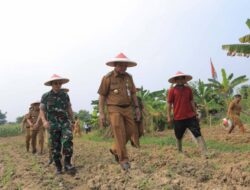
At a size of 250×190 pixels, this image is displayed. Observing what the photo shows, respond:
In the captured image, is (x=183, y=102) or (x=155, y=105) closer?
(x=183, y=102)

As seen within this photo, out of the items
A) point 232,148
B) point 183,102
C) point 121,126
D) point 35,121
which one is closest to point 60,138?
point 121,126

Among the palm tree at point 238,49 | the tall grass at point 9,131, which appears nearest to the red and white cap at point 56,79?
the palm tree at point 238,49

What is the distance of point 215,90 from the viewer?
20.8 metres

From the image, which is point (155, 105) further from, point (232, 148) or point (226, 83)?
point (232, 148)

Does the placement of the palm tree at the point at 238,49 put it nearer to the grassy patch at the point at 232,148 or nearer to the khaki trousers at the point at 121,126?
the grassy patch at the point at 232,148

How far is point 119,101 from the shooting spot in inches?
236

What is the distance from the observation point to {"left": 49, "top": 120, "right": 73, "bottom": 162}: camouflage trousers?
21.1ft

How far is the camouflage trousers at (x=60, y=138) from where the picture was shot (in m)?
6.43

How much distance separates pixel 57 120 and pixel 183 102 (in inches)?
90.0

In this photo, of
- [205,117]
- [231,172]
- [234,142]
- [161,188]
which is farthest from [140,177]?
[205,117]

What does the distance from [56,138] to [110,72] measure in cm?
143

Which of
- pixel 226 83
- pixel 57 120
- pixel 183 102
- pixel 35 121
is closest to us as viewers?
pixel 57 120

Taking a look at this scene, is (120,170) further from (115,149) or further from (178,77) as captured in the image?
(178,77)

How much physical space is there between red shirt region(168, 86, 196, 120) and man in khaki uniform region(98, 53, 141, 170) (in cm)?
157
